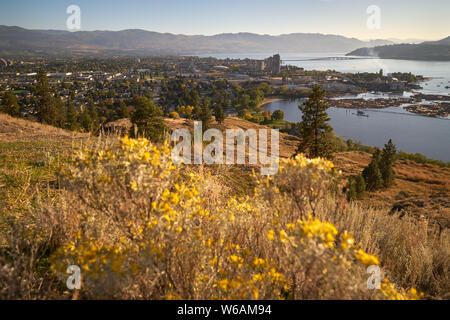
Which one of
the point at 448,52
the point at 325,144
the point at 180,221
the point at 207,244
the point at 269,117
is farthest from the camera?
the point at 448,52

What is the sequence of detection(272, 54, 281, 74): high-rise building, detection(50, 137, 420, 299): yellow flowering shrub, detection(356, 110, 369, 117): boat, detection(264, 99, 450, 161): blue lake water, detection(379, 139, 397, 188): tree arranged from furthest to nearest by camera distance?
detection(272, 54, 281, 74): high-rise building → detection(356, 110, 369, 117): boat → detection(264, 99, 450, 161): blue lake water → detection(379, 139, 397, 188): tree → detection(50, 137, 420, 299): yellow flowering shrub

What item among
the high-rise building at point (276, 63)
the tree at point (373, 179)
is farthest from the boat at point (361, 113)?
the high-rise building at point (276, 63)

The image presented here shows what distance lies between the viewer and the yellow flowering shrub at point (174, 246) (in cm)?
189

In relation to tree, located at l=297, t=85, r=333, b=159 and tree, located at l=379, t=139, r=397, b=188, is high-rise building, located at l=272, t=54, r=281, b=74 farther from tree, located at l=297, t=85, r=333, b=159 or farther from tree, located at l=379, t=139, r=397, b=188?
tree, located at l=297, t=85, r=333, b=159

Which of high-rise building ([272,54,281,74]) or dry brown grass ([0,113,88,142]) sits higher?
high-rise building ([272,54,281,74])

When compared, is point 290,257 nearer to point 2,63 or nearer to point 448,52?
point 2,63

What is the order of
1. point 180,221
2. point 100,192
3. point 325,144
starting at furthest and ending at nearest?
point 325,144, point 100,192, point 180,221

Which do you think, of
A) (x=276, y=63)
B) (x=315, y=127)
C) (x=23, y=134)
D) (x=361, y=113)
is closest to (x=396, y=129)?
(x=361, y=113)

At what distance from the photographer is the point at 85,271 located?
189 centimetres

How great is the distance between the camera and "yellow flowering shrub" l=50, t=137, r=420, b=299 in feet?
6.21

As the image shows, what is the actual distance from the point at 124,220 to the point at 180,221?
0.59 m

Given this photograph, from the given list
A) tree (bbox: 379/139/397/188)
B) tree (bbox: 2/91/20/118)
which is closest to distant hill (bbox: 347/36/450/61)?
tree (bbox: 379/139/397/188)

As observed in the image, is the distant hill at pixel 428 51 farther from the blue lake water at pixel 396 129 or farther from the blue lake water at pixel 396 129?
the blue lake water at pixel 396 129
